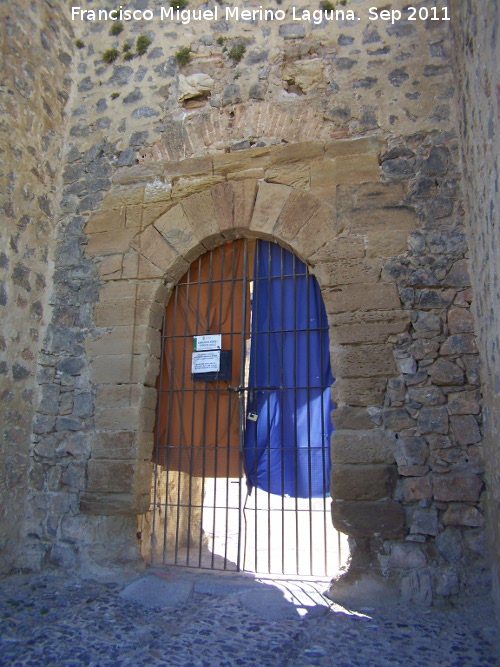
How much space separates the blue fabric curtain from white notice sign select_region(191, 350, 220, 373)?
27 centimetres

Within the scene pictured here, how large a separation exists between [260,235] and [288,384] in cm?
118

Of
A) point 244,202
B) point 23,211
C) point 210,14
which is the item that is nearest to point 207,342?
point 244,202

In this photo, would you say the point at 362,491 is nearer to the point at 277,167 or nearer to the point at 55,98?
the point at 277,167

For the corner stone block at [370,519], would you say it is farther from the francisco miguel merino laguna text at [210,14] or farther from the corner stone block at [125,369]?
the francisco miguel merino laguna text at [210,14]

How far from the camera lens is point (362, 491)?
3406mm

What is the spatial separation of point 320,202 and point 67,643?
3217 mm

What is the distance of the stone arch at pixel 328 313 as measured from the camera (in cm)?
345

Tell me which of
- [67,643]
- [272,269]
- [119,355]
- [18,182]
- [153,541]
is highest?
[18,182]

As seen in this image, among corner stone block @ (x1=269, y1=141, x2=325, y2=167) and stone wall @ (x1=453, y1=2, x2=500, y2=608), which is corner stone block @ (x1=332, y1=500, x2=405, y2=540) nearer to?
stone wall @ (x1=453, y1=2, x2=500, y2=608)

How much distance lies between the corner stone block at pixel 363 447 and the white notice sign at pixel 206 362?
112 cm

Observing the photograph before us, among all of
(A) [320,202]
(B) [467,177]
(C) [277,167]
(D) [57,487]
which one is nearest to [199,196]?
(C) [277,167]

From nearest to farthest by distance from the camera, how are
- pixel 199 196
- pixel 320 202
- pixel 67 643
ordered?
pixel 67 643 < pixel 320 202 < pixel 199 196

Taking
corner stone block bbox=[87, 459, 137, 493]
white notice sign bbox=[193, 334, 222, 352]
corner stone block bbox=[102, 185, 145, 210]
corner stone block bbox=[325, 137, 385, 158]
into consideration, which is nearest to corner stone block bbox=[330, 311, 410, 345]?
white notice sign bbox=[193, 334, 222, 352]

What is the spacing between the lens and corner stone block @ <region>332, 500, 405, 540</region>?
10.9 feet
